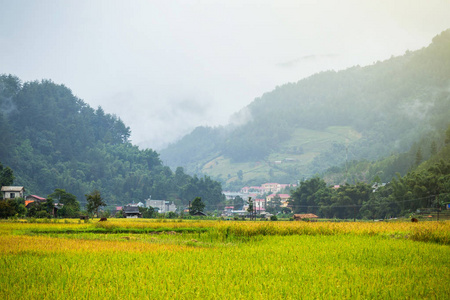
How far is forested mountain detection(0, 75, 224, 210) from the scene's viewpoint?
125000mm

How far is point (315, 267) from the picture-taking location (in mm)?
11859

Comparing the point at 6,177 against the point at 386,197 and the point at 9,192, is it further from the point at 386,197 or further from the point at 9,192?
the point at 386,197

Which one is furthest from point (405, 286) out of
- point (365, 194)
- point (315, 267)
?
point (365, 194)

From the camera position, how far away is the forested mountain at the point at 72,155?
12500cm

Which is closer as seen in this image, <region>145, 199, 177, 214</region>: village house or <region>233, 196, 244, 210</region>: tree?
<region>233, 196, 244, 210</region>: tree

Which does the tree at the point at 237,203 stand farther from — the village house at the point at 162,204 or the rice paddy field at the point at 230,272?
the rice paddy field at the point at 230,272

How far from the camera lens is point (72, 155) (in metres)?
151

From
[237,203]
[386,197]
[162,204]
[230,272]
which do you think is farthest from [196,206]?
[162,204]

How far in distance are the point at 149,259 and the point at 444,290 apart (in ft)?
26.7

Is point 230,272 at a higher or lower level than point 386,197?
lower

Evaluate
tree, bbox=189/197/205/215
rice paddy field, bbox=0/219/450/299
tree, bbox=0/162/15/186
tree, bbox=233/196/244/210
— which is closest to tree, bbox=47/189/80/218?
tree, bbox=0/162/15/186

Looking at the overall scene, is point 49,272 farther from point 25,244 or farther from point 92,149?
point 92,149

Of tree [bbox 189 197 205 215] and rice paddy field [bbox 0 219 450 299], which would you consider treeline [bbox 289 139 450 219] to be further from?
rice paddy field [bbox 0 219 450 299]

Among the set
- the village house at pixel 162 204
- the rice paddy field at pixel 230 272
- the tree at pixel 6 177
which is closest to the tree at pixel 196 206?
the tree at pixel 6 177
